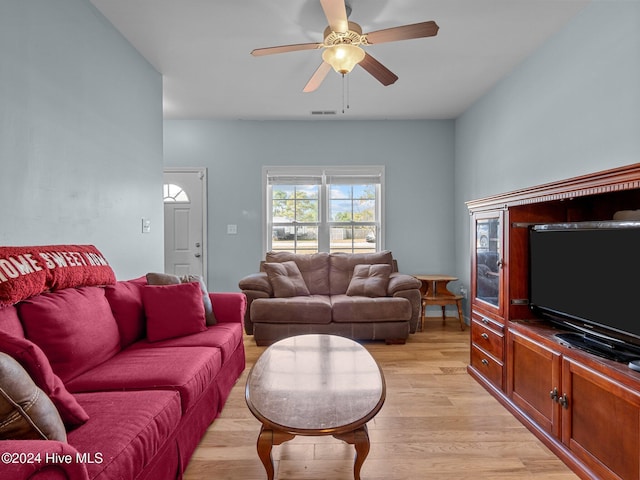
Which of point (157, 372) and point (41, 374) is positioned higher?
point (41, 374)

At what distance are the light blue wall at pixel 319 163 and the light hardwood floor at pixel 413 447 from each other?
237 centimetres

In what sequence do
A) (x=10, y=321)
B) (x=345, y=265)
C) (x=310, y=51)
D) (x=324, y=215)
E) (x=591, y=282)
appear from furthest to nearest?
(x=324, y=215) < (x=345, y=265) < (x=310, y=51) < (x=591, y=282) < (x=10, y=321)

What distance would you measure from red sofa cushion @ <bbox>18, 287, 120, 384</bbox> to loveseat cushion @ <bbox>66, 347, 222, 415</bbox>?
2.7 inches

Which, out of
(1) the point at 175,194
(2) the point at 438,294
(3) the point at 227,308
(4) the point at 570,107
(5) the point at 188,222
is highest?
(4) the point at 570,107

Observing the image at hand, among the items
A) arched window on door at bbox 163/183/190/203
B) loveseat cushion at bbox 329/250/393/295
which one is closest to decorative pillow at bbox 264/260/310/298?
loveseat cushion at bbox 329/250/393/295

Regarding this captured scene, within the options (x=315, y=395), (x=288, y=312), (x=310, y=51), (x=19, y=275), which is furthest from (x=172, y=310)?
(x=310, y=51)

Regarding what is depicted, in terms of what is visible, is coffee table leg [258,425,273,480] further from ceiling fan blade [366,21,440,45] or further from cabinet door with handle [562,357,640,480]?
ceiling fan blade [366,21,440,45]

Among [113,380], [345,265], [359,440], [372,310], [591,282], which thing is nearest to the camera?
[359,440]

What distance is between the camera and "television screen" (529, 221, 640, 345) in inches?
61.7

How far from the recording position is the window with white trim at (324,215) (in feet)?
15.8

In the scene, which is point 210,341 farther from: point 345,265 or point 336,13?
point 345,265

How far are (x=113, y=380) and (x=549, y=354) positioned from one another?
2219 millimetres

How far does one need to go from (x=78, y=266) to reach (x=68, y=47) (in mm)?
1382

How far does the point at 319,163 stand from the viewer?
4.76m
